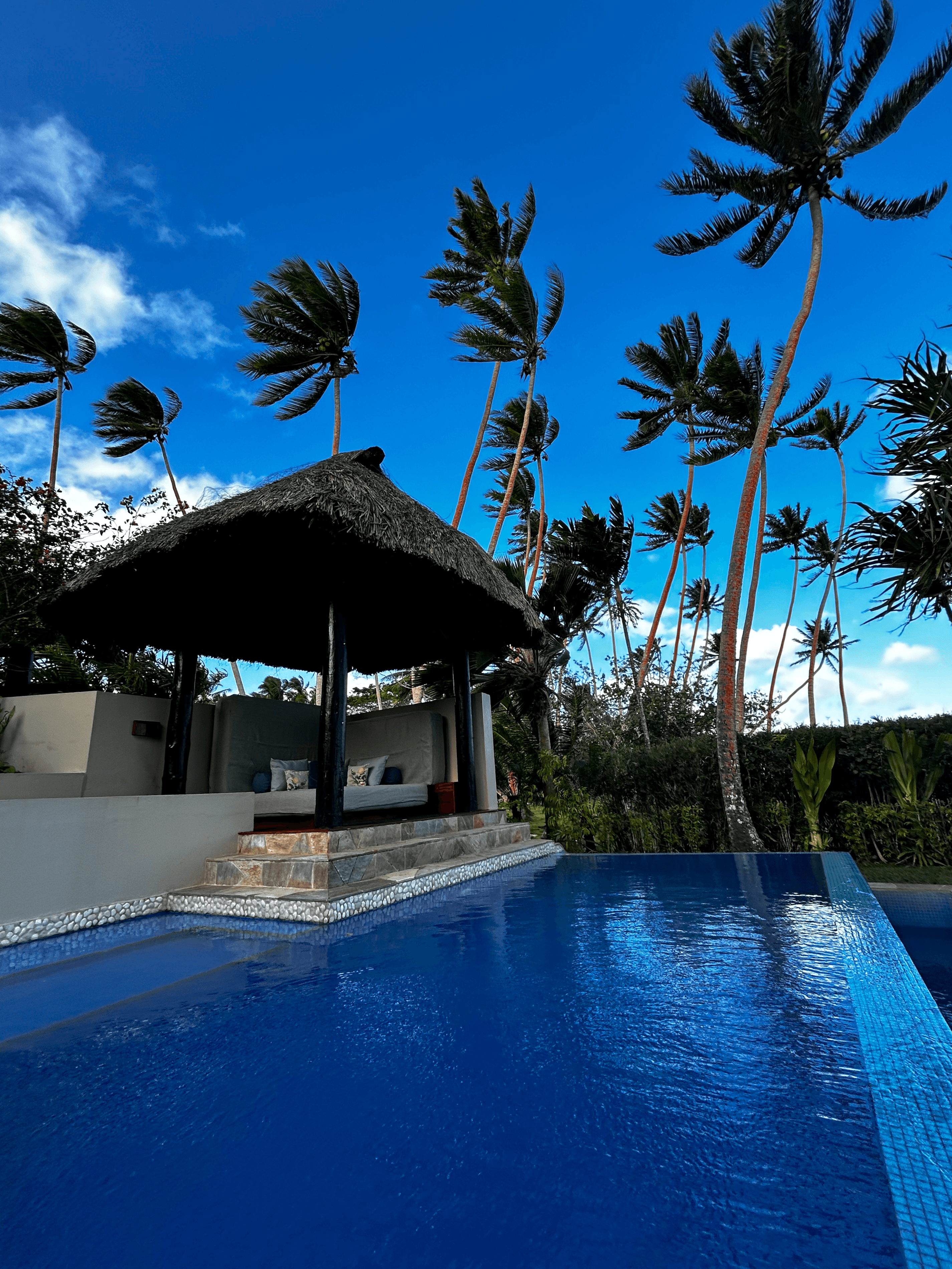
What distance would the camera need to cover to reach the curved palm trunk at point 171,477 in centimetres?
1425

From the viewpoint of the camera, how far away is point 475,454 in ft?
42.9

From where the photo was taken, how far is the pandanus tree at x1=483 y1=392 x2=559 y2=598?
51.9ft

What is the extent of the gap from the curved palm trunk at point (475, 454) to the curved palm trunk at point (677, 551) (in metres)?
5.10

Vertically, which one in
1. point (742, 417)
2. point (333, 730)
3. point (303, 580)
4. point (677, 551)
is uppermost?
point (742, 417)

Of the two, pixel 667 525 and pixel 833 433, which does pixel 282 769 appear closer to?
pixel 667 525

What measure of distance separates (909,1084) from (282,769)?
697 cm

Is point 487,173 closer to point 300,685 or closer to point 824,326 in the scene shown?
point 824,326

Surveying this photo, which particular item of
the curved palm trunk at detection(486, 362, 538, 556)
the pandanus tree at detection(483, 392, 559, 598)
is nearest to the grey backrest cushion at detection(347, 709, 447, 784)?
the curved palm trunk at detection(486, 362, 538, 556)

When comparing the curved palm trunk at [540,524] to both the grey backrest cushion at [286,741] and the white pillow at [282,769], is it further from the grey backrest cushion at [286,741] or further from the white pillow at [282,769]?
the white pillow at [282,769]

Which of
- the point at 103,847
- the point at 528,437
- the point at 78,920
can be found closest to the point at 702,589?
the point at 528,437

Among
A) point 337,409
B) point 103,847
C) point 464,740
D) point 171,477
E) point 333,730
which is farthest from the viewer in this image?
point 171,477

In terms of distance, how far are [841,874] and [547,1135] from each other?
4865 mm

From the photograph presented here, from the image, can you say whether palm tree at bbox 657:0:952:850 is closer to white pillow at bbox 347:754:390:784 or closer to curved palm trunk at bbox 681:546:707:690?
white pillow at bbox 347:754:390:784

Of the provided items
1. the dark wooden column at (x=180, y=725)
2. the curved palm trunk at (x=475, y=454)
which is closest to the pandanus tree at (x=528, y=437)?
the curved palm trunk at (x=475, y=454)
